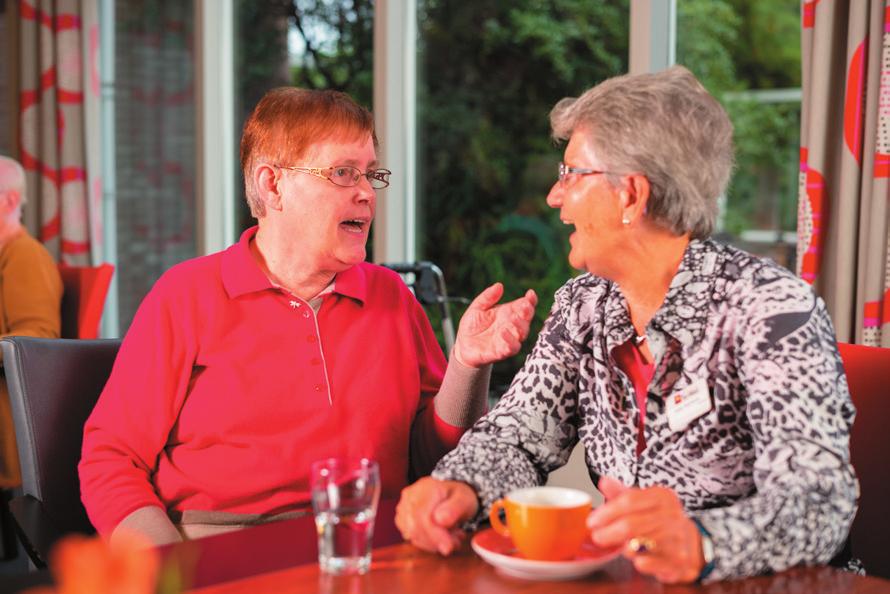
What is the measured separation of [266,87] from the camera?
4598 mm

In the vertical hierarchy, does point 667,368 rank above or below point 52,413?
above

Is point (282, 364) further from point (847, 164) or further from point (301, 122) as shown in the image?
point (847, 164)

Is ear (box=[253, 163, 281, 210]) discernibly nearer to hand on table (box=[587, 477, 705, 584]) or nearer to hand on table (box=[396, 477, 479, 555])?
hand on table (box=[396, 477, 479, 555])

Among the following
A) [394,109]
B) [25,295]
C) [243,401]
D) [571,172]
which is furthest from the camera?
[394,109]

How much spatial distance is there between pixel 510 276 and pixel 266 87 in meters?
1.69

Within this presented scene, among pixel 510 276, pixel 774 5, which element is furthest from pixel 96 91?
pixel 774 5

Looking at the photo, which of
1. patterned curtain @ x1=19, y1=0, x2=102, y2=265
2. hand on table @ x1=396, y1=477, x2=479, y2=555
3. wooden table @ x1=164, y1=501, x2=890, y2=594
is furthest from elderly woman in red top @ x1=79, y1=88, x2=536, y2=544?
patterned curtain @ x1=19, y1=0, x2=102, y2=265

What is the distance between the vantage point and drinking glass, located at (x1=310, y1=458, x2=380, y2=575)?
3.60 ft

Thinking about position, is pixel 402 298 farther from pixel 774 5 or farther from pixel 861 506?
pixel 774 5

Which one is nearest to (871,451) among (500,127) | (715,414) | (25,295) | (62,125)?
(715,414)

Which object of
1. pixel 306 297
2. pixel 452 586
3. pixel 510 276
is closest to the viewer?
pixel 452 586

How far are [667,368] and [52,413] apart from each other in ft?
3.60

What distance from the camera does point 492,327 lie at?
1.62 m

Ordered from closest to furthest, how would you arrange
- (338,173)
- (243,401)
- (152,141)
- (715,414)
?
(715,414) < (243,401) < (338,173) < (152,141)
